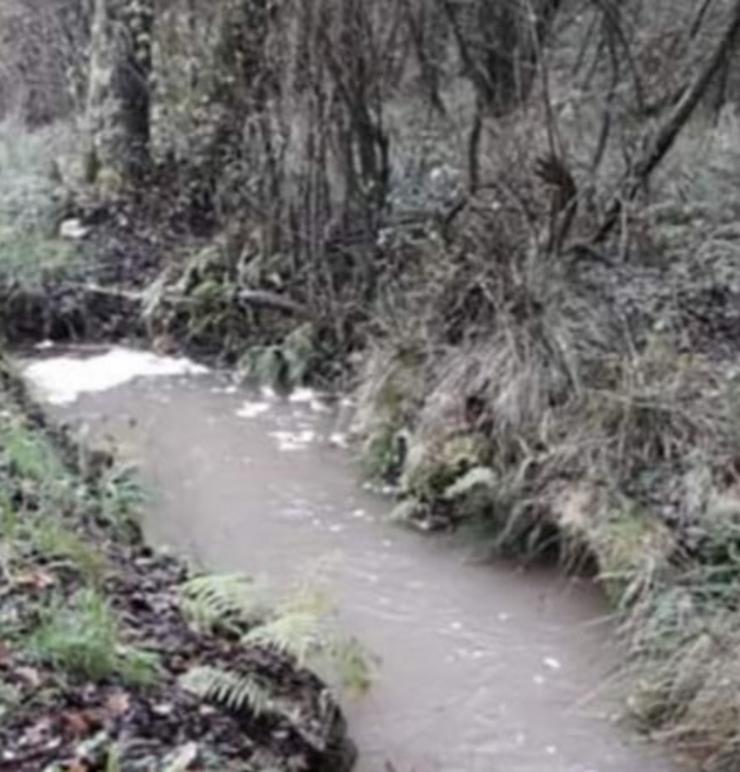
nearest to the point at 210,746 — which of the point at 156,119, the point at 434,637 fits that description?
the point at 434,637

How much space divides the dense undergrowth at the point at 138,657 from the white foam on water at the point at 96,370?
118 inches

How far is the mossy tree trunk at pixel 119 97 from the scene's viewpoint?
11.5 m

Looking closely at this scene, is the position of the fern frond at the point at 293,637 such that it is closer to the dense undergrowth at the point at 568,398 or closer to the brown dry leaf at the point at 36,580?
the dense undergrowth at the point at 568,398

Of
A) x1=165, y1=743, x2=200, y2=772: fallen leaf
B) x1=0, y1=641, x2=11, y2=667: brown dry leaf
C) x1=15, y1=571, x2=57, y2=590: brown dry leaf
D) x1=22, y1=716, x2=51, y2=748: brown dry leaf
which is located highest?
x1=0, y1=641, x2=11, y2=667: brown dry leaf

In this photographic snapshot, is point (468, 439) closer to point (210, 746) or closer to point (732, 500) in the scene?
point (732, 500)

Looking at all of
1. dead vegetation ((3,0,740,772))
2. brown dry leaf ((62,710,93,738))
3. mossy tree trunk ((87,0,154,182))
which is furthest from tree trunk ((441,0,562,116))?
brown dry leaf ((62,710,93,738))

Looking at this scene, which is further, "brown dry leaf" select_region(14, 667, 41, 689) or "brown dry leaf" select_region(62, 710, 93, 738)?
"brown dry leaf" select_region(14, 667, 41, 689)

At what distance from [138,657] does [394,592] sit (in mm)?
1907

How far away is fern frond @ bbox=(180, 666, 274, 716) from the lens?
4305mm

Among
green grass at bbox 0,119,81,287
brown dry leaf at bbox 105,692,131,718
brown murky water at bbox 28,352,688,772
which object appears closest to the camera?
brown dry leaf at bbox 105,692,131,718

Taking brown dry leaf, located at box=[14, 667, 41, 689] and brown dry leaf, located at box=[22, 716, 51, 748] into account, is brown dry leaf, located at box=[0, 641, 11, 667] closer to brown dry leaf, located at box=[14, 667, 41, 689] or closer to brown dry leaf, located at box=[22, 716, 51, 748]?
brown dry leaf, located at box=[14, 667, 41, 689]

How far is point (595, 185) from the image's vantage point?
8.50 m

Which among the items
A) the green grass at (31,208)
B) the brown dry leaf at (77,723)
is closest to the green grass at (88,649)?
the brown dry leaf at (77,723)

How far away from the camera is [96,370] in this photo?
946 centimetres
